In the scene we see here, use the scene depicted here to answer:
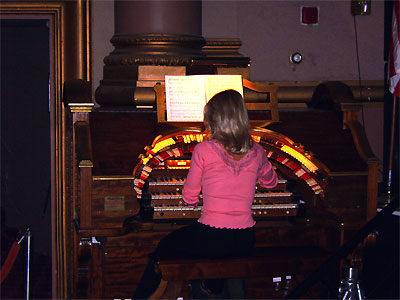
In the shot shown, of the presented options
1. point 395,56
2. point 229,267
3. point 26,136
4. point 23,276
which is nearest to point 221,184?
point 229,267

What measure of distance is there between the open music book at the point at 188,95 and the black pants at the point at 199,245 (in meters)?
0.80

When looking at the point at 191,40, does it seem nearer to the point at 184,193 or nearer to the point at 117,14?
the point at 117,14

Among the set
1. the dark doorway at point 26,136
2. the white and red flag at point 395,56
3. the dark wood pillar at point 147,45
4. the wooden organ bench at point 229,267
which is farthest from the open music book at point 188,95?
the dark doorway at point 26,136

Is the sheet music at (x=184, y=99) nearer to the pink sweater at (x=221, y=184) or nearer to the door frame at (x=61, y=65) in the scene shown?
the pink sweater at (x=221, y=184)

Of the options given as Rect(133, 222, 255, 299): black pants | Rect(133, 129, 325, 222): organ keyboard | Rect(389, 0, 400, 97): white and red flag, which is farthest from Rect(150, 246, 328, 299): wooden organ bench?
Rect(389, 0, 400, 97): white and red flag

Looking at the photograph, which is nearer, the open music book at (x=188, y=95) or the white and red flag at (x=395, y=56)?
the open music book at (x=188, y=95)

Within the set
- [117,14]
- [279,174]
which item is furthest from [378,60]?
[117,14]

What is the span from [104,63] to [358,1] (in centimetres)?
218

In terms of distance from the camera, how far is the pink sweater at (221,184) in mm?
3451

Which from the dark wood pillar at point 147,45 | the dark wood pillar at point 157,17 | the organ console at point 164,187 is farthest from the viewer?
the dark wood pillar at point 157,17

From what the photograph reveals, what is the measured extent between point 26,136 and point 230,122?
3.54 m

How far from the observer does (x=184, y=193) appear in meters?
3.54

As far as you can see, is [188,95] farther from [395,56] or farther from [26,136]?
[26,136]

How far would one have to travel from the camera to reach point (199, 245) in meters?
3.60
